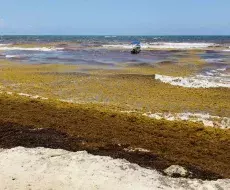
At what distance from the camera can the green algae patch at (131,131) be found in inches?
442

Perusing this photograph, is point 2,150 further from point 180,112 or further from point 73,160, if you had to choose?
point 180,112

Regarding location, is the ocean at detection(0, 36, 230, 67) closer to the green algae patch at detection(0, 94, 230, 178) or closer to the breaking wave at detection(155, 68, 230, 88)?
the breaking wave at detection(155, 68, 230, 88)

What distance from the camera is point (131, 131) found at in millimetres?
13430

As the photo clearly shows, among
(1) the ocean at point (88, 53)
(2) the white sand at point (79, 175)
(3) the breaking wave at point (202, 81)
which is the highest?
(2) the white sand at point (79, 175)

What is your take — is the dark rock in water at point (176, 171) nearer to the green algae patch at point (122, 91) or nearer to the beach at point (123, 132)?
the beach at point (123, 132)

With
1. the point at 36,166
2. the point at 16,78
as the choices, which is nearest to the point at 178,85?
the point at 16,78

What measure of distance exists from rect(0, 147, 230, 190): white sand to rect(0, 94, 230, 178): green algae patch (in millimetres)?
1015

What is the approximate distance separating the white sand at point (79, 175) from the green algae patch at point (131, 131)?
1.02 m

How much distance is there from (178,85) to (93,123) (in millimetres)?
11014

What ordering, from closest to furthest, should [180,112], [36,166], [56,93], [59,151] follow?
[36,166]
[59,151]
[180,112]
[56,93]

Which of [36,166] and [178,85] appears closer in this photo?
[36,166]

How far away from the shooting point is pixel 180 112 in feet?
56.5

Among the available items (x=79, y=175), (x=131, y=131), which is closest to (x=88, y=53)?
(x=131, y=131)

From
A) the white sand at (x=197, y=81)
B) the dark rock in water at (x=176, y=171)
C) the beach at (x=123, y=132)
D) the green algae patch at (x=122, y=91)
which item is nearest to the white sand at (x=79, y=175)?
the beach at (x=123, y=132)
